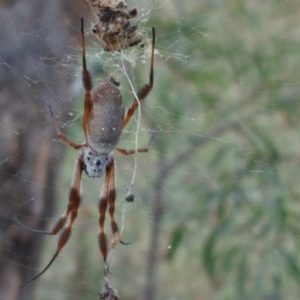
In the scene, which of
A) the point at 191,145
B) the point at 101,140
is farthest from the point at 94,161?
the point at 191,145

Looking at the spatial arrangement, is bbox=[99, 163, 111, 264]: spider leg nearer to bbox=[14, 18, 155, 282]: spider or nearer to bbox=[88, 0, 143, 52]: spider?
bbox=[14, 18, 155, 282]: spider

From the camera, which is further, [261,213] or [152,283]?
[152,283]

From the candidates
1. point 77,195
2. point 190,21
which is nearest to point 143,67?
point 190,21

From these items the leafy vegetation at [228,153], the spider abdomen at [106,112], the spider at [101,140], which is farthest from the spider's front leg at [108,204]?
the leafy vegetation at [228,153]

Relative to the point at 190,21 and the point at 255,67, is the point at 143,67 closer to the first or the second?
the point at 190,21

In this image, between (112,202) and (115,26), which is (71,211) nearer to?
(112,202)
